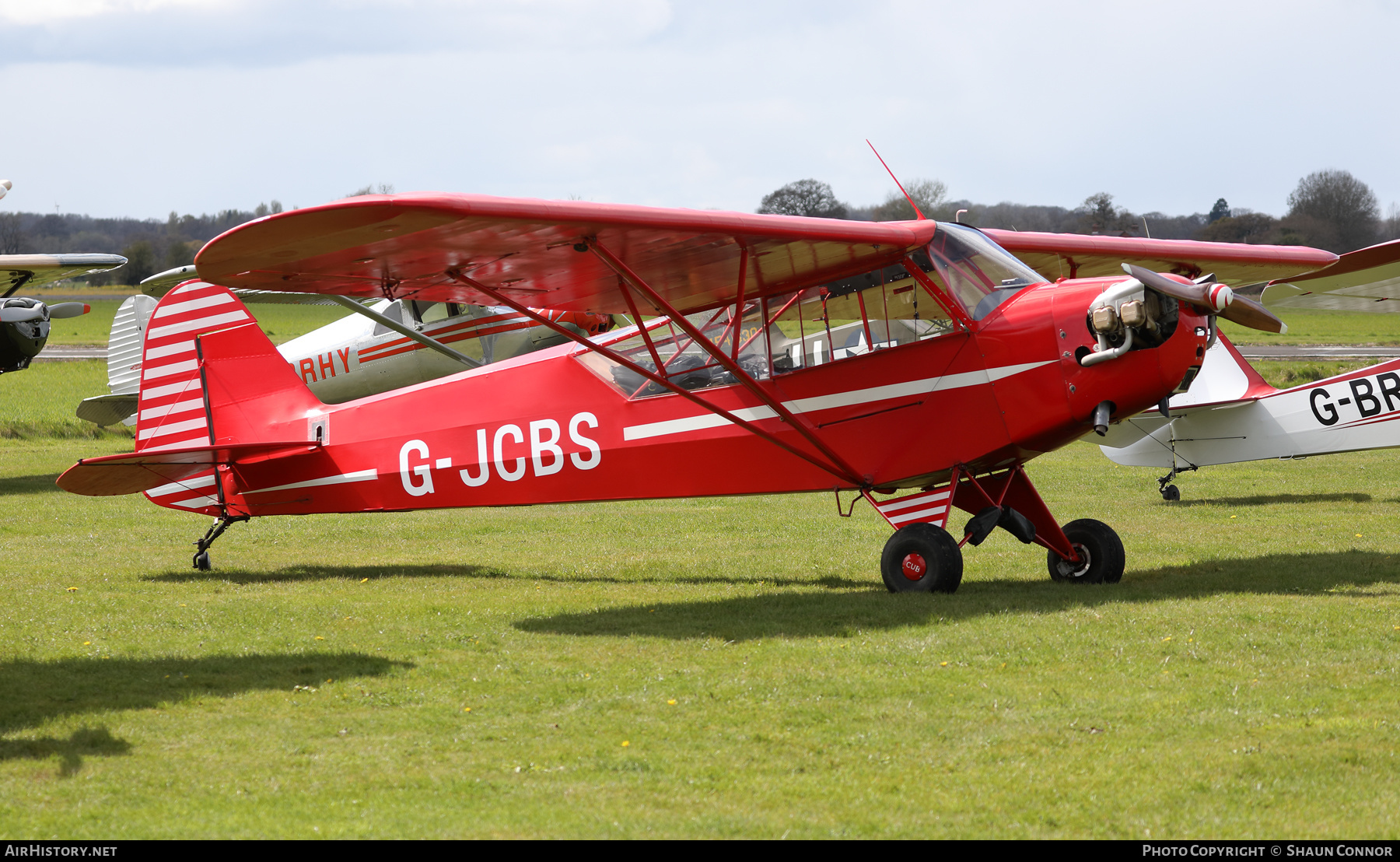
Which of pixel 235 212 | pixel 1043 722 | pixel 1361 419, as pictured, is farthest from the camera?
pixel 235 212

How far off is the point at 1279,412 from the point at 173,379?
1220 centimetres

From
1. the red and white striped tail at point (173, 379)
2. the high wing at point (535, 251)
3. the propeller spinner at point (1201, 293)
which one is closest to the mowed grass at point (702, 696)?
the red and white striped tail at point (173, 379)

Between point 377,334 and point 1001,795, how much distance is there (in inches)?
609

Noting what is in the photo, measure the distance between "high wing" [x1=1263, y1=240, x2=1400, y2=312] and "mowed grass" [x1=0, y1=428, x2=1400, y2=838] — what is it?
2375 millimetres

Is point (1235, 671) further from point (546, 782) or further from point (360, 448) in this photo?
point (360, 448)

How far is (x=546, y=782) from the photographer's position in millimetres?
4734

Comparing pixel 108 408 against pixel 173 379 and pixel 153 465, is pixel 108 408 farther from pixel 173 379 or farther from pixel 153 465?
pixel 153 465

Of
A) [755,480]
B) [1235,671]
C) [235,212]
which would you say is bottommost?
[1235,671]

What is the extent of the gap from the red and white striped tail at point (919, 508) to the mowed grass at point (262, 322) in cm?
4186

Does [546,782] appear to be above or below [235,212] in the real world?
below

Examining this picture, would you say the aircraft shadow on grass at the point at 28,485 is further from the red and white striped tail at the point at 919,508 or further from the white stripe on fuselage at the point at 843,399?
the red and white striped tail at the point at 919,508

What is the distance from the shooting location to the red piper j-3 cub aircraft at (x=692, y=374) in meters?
7.82
